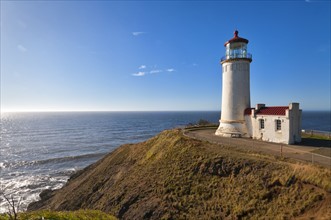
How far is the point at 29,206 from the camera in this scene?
20.7 m

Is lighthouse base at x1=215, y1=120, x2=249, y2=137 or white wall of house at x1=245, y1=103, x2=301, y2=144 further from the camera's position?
lighthouse base at x1=215, y1=120, x2=249, y2=137

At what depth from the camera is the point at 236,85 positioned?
22250 mm

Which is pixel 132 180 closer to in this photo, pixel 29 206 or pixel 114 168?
pixel 114 168

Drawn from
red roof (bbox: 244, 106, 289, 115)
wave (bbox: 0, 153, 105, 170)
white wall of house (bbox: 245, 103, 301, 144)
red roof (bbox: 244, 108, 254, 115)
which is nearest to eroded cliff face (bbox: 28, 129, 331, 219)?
white wall of house (bbox: 245, 103, 301, 144)

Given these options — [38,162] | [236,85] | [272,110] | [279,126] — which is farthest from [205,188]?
[38,162]

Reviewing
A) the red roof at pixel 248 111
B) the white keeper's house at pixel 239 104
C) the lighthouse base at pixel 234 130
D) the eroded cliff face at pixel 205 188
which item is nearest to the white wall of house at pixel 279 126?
the white keeper's house at pixel 239 104

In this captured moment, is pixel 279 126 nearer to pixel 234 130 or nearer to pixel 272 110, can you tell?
pixel 272 110

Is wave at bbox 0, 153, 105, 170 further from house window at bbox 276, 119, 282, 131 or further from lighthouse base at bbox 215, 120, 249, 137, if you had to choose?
house window at bbox 276, 119, 282, 131

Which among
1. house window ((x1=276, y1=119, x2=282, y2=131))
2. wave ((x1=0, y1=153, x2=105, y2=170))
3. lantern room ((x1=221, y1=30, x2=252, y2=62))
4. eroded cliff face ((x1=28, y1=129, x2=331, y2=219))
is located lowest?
wave ((x1=0, y1=153, x2=105, y2=170))

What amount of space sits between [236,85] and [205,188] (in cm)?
1308

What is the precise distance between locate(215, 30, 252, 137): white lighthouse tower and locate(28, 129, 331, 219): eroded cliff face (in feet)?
21.5

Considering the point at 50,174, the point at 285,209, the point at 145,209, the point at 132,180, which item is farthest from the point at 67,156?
the point at 285,209

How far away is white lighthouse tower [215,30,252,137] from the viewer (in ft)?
72.3

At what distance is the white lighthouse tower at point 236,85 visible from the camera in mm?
22031
